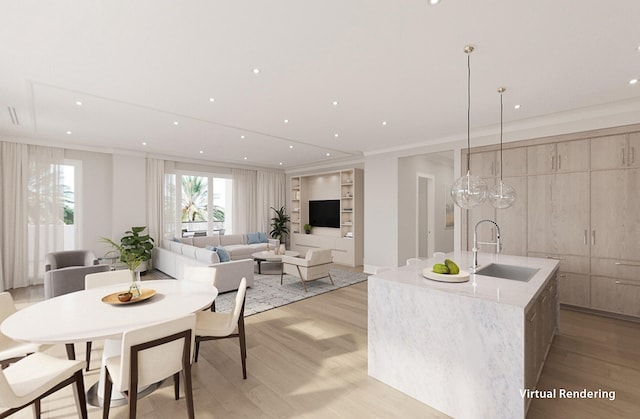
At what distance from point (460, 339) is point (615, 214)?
11.8ft

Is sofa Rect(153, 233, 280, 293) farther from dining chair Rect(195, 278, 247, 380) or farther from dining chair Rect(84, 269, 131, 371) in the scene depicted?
dining chair Rect(195, 278, 247, 380)

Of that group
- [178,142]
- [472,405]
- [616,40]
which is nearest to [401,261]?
[472,405]

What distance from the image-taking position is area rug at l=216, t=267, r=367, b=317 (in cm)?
436

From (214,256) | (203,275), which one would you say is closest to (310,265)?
(214,256)

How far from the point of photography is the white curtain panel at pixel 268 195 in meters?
9.03

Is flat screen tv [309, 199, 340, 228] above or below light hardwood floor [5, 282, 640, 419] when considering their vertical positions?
above

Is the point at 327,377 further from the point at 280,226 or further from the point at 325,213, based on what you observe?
the point at 280,226

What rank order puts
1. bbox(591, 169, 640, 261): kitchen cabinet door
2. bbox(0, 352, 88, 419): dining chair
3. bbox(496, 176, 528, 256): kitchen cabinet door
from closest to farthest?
bbox(0, 352, 88, 419): dining chair, bbox(591, 169, 640, 261): kitchen cabinet door, bbox(496, 176, 528, 256): kitchen cabinet door

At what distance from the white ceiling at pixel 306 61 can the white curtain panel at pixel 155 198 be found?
7.08ft

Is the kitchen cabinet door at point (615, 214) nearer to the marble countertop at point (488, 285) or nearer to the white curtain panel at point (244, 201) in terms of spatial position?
the marble countertop at point (488, 285)

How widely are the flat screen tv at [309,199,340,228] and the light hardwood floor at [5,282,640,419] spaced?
442 cm

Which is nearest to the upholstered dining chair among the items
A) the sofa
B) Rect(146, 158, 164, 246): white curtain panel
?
the sofa

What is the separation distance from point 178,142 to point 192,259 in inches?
96.1

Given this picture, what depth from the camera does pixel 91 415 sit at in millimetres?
2064
